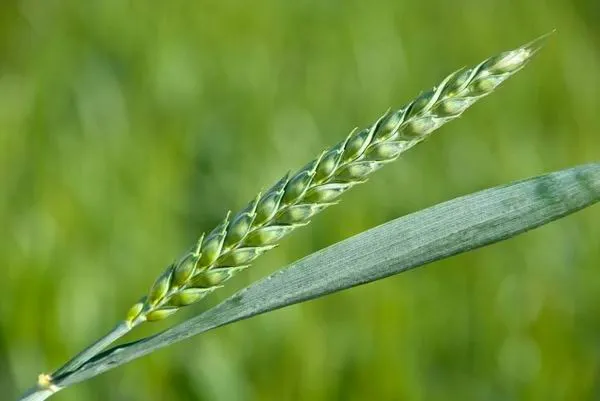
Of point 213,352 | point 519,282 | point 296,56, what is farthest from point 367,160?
point 296,56

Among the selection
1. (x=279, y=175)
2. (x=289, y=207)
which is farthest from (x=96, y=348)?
(x=279, y=175)

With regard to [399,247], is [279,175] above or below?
above

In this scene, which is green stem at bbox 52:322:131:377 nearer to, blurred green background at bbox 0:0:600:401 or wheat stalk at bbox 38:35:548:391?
wheat stalk at bbox 38:35:548:391

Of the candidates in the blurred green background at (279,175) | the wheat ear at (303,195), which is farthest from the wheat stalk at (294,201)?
the blurred green background at (279,175)

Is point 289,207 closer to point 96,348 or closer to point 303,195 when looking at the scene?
point 303,195

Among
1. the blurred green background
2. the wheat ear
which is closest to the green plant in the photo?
the wheat ear

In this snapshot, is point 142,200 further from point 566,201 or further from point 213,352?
point 566,201
